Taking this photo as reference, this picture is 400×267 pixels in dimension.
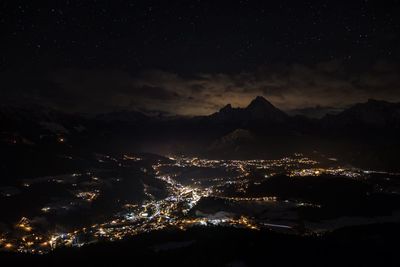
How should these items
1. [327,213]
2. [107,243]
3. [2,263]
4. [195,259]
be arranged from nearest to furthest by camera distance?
[195,259], [2,263], [107,243], [327,213]

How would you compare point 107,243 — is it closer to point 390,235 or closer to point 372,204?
point 390,235

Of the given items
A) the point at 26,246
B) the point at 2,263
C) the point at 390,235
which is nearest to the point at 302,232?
the point at 390,235

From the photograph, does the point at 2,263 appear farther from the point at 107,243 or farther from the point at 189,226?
the point at 189,226

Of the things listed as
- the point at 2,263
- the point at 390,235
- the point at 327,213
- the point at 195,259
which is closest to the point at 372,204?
the point at 327,213

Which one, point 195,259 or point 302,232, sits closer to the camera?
point 195,259

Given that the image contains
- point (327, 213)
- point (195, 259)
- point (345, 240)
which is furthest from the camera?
point (327, 213)

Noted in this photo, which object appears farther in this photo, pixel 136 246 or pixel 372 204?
pixel 372 204
